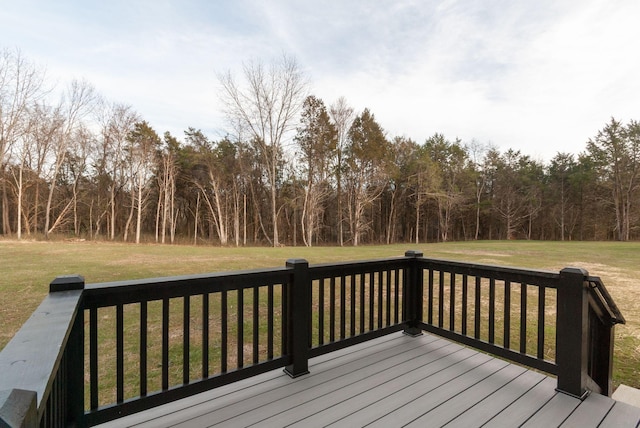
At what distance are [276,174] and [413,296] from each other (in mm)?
Answer: 21578

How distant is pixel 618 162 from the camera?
24.9m

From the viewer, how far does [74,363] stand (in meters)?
1.53

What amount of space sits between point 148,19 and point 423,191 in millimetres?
24190

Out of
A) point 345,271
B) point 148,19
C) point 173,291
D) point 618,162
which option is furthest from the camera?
point 618,162

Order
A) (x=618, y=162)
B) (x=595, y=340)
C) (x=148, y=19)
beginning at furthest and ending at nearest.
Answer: (x=618, y=162) → (x=148, y=19) → (x=595, y=340)

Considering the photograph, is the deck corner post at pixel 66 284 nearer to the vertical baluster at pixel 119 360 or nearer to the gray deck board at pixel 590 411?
the vertical baluster at pixel 119 360

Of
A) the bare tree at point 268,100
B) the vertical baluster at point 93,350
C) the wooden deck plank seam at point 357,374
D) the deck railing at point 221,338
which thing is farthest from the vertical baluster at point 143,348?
the bare tree at point 268,100

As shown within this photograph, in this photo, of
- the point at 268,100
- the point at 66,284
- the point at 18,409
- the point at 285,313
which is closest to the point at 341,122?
the point at 268,100

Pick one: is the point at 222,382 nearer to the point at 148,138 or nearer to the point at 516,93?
the point at 516,93

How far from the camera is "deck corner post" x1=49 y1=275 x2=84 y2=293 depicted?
1.53 meters

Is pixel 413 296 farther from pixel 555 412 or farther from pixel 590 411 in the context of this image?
pixel 590 411

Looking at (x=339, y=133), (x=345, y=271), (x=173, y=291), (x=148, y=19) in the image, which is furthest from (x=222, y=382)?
(x=339, y=133)

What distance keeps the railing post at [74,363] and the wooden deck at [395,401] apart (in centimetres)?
35

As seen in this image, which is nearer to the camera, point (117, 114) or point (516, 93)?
point (516, 93)
